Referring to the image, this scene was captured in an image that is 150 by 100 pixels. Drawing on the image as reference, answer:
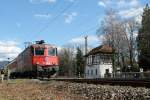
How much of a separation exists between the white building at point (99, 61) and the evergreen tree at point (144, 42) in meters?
8.66

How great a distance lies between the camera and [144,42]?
8075 cm

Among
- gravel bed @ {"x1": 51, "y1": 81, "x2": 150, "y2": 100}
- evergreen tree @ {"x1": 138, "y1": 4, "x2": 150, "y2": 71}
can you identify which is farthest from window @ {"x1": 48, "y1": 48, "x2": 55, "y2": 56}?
evergreen tree @ {"x1": 138, "y1": 4, "x2": 150, "y2": 71}

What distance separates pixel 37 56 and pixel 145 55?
44.6 m

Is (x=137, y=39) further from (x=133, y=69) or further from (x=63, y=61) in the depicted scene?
(x=63, y=61)

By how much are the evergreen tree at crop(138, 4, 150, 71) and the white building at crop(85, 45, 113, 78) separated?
8.66 metres

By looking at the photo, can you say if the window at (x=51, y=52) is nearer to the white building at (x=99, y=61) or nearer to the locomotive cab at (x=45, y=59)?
the locomotive cab at (x=45, y=59)

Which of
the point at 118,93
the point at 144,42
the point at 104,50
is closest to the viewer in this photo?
the point at 118,93

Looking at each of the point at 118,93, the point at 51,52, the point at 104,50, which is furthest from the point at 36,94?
the point at 104,50

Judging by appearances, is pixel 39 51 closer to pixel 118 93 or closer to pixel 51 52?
pixel 51 52

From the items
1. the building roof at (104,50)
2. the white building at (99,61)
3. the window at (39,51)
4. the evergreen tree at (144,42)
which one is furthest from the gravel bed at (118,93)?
the building roof at (104,50)

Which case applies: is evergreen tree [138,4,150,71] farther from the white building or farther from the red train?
the red train

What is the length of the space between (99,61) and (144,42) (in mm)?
12366

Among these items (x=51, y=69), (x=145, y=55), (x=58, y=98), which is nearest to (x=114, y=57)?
(x=145, y=55)

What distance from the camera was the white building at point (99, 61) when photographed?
3415 inches
